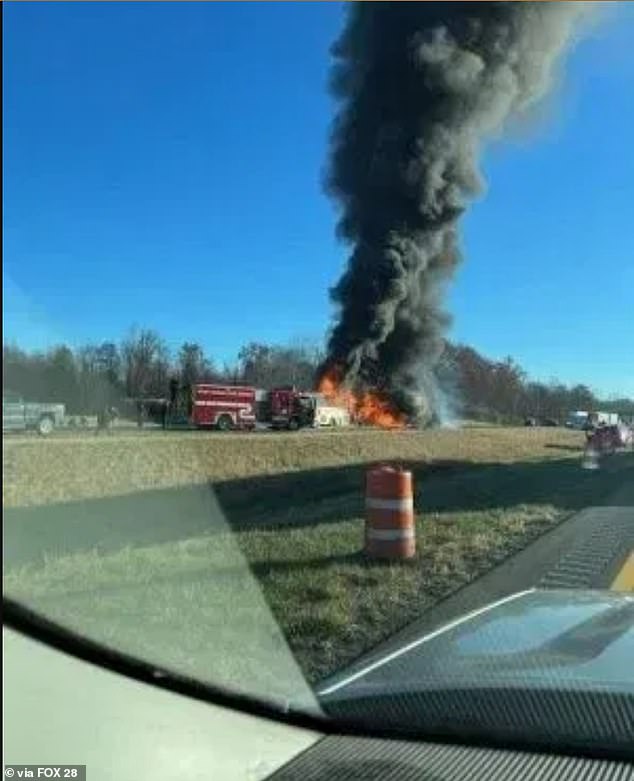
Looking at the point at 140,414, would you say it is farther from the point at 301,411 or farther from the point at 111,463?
the point at 301,411

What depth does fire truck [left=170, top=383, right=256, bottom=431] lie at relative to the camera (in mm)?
7941

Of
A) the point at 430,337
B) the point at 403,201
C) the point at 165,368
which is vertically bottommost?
the point at 165,368

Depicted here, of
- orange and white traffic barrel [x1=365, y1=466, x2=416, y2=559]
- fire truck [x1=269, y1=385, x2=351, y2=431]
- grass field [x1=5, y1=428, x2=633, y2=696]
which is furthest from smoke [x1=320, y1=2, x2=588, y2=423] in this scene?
orange and white traffic barrel [x1=365, y1=466, x2=416, y2=559]

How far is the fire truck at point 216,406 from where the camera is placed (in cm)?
794

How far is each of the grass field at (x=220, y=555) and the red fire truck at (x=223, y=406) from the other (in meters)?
0.26

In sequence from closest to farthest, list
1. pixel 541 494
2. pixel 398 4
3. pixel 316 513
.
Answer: pixel 316 513, pixel 541 494, pixel 398 4

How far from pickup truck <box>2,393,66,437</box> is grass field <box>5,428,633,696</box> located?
0.05 meters

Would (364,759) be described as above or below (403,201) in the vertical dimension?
below

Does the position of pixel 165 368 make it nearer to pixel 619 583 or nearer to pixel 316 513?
pixel 619 583

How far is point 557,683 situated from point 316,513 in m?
12.5

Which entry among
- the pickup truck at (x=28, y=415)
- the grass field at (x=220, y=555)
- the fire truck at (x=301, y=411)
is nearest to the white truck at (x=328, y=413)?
the fire truck at (x=301, y=411)

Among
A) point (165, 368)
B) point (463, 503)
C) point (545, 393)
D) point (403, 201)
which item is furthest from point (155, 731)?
point (545, 393)

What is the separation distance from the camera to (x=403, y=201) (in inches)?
1665
